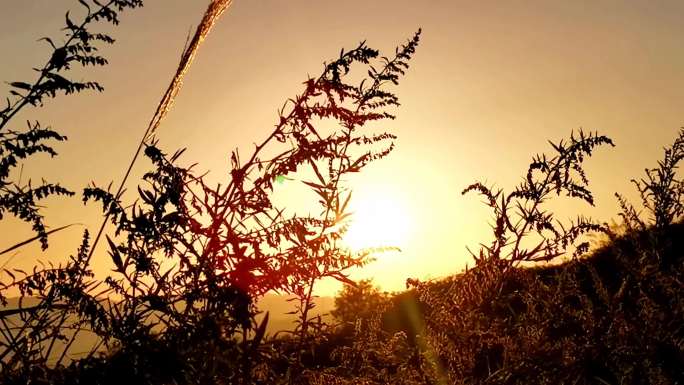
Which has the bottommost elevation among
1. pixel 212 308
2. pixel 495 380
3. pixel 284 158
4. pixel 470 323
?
pixel 495 380

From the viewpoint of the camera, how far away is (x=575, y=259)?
2.58 meters

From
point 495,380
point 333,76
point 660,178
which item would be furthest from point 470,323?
point 660,178

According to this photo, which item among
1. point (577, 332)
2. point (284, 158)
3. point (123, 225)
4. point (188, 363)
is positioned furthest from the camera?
point (577, 332)

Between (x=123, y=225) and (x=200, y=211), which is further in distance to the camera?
(x=200, y=211)

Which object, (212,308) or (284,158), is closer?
(212,308)

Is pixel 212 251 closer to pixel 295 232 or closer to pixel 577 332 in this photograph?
pixel 295 232

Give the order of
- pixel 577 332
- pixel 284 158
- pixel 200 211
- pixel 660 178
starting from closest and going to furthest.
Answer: pixel 200 211
pixel 284 158
pixel 577 332
pixel 660 178

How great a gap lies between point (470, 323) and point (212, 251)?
127 cm

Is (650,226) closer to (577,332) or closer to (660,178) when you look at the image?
(660,178)

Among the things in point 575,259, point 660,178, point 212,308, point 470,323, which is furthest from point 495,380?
point 660,178

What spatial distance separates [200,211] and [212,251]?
21 centimetres

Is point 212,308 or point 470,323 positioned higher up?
point 212,308

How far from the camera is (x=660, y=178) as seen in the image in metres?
2.94

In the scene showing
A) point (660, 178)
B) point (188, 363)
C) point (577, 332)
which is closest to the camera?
point (188, 363)
